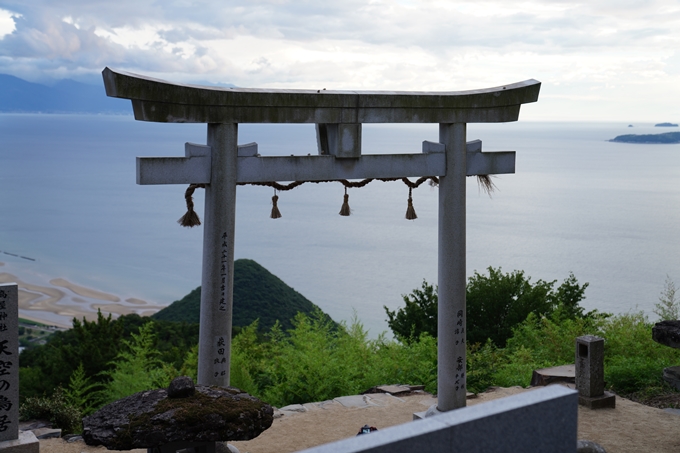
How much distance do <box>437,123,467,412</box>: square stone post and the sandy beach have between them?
33022 mm

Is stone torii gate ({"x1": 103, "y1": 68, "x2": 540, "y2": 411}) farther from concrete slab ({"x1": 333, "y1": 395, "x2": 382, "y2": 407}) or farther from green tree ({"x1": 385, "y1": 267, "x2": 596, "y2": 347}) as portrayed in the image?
green tree ({"x1": 385, "y1": 267, "x2": 596, "y2": 347})

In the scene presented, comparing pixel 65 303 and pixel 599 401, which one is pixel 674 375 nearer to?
pixel 599 401

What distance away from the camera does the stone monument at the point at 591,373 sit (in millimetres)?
8781

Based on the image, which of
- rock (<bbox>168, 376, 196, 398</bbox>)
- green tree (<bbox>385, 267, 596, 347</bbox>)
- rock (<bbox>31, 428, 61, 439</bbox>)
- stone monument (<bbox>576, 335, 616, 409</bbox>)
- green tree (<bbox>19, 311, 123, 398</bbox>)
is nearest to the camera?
rock (<bbox>168, 376, 196, 398</bbox>)

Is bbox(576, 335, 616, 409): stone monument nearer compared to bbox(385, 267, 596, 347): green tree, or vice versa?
Result: bbox(576, 335, 616, 409): stone monument

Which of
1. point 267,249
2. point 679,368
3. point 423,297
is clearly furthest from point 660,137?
point 679,368

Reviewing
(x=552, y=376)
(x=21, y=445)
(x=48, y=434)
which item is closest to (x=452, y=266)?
(x=552, y=376)

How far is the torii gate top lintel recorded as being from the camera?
6.05 meters

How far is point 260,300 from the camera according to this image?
28.4m

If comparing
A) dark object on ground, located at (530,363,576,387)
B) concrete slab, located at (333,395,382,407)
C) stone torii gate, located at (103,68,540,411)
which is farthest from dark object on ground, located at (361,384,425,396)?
stone torii gate, located at (103,68,540,411)

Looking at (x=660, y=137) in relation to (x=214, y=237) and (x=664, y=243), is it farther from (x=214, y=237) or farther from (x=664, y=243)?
(x=214, y=237)

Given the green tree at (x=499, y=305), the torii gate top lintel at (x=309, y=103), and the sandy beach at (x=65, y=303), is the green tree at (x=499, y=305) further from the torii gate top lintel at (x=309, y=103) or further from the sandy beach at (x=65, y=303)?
the sandy beach at (x=65, y=303)

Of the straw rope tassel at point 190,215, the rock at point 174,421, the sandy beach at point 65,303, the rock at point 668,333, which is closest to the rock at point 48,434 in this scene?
the rock at point 174,421

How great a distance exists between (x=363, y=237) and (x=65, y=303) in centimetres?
2524
